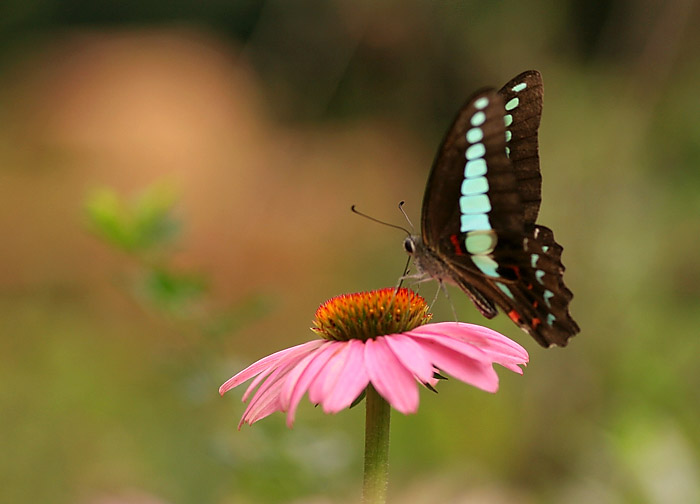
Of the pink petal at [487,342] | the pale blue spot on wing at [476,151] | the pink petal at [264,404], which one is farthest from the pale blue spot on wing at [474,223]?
the pink petal at [264,404]

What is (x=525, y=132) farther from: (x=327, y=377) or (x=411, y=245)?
(x=327, y=377)

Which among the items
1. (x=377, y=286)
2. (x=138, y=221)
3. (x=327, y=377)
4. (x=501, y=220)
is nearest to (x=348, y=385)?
(x=327, y=377)

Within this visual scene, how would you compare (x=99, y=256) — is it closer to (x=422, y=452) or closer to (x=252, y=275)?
(x=252, y=275)

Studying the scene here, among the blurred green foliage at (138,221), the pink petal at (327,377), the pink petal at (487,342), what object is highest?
the blurred green foliage at (138,221)

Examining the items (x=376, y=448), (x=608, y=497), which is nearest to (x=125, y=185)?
(x=608, y=497)

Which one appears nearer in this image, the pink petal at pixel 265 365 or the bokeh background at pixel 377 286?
the pink petal at pixel 265 365

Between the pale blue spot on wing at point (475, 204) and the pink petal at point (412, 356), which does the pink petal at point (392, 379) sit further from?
the pale blue spot on wing at point (475, 204)
